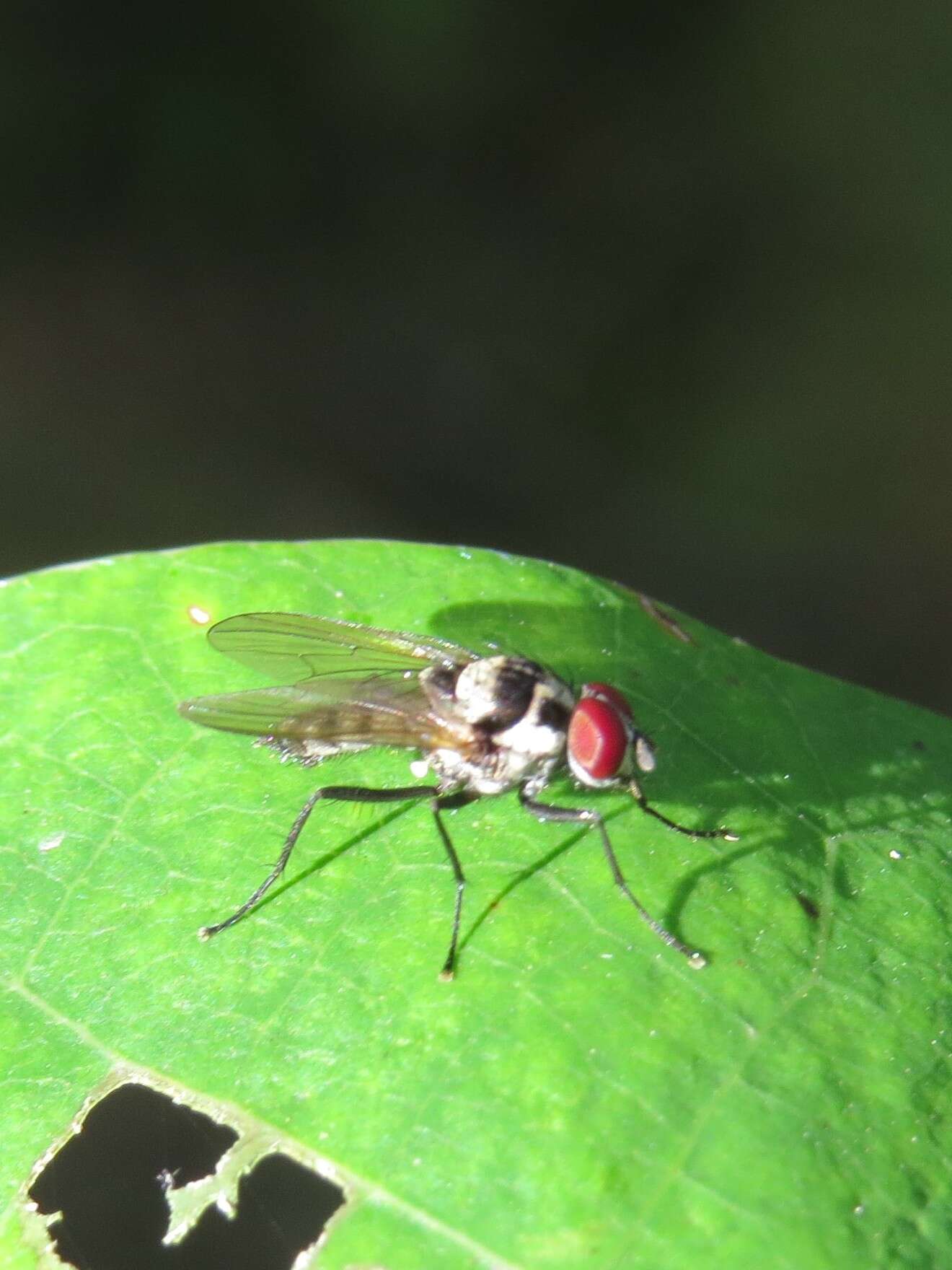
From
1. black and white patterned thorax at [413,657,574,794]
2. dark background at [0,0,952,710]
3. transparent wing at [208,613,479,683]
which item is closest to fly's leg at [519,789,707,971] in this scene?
black and white patterned thorax at [413,657,574,794]

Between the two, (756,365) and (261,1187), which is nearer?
(261,1187)

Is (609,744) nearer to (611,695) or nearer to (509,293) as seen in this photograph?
(611,695)

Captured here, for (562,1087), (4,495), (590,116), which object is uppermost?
(590,116)

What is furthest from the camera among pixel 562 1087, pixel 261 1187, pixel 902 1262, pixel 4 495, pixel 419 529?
pixel 419 529

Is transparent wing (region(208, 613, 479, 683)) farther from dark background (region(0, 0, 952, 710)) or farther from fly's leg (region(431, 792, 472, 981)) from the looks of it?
dark background (region(0, 0, 952, 710))

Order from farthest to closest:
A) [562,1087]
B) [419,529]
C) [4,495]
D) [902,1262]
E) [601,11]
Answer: [601,11]
[419,529]
[4,495]
[562,1087]
[902,1262]

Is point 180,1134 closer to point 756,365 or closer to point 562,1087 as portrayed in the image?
point 562,1087

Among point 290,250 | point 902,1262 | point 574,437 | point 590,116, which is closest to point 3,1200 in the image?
point 902,1262

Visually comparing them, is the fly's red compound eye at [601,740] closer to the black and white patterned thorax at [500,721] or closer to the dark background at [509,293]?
the black and white patterned thorax at [500,721]
